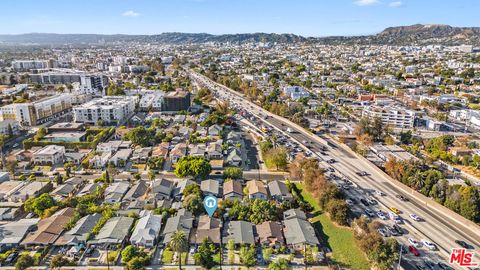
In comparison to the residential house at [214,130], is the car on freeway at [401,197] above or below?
below

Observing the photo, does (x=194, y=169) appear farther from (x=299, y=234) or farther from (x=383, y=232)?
(x=383, y=232)

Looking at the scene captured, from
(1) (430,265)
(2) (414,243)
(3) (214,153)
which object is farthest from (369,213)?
(3) (214,153)

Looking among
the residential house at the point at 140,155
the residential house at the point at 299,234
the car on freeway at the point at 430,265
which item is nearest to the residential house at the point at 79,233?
the residential house at the point at 140,155

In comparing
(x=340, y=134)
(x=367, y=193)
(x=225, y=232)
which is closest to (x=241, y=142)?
(x=340, y=134)

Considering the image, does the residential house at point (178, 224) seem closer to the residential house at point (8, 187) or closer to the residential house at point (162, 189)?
the residential house at point (162, 189)

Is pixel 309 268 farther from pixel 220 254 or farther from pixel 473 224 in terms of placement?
pixel 473 224

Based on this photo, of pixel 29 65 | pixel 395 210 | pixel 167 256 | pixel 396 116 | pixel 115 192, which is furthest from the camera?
pixel 29 65

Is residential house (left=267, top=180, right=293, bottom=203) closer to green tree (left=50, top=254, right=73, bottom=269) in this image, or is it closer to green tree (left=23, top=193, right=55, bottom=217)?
green tree (left=50, top=254, right=73, bottom=269)

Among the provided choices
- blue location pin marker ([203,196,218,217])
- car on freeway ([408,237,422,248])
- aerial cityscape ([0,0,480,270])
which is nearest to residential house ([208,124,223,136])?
aerial cityscape ([0,0,480,270])
